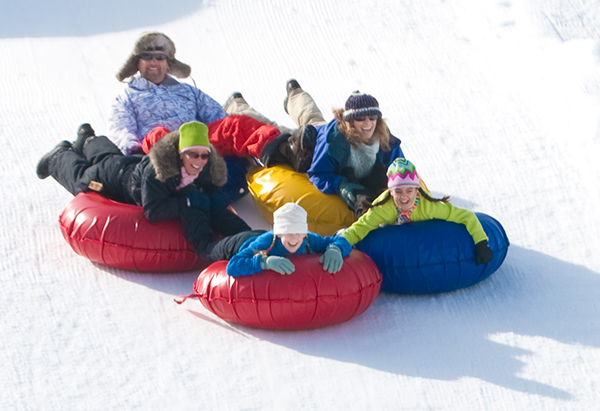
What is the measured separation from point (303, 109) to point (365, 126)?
1.57 meters

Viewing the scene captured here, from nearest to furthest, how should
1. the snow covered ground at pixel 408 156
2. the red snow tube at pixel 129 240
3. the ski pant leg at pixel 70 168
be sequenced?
the snow covered ground at pixel 408 156 → the red snow tube at pixel 129 240 → the ski pant leg at pixel 70 168

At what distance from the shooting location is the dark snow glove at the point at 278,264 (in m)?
3.87

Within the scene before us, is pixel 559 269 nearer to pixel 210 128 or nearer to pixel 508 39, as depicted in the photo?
pixel 210 128

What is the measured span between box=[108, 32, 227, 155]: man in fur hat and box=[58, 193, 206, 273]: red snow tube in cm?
100

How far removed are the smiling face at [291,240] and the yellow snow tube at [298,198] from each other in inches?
33.7

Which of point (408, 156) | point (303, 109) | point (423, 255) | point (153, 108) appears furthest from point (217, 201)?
point (408, 156)

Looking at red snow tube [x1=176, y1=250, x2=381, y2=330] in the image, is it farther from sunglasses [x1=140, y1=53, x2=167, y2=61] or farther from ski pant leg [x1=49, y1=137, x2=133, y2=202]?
sunglasses [x1=140, y1=53, x2=167, y2=61]

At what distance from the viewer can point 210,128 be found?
5492 millimetres

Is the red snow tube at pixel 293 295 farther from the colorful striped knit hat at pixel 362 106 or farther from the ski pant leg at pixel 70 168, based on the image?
the ski pant leg at pixel 70 168

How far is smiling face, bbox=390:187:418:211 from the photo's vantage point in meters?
4.24

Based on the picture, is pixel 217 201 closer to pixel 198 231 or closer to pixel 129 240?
pixel 198 231

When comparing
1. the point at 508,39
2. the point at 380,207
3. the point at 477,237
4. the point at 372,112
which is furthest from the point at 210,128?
the point at 508,39

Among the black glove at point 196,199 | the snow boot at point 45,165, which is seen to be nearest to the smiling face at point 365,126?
the black glove at point 196,199

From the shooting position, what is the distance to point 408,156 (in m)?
6.36
